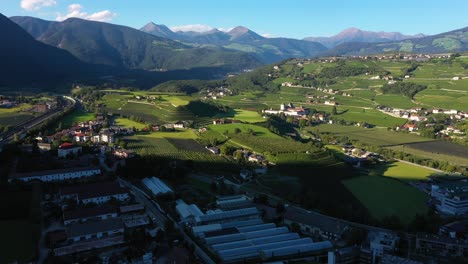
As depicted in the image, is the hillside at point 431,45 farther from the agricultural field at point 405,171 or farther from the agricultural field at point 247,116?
the agricultural field at point 405,171

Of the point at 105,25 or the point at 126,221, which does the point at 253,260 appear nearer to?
the point at 126,221

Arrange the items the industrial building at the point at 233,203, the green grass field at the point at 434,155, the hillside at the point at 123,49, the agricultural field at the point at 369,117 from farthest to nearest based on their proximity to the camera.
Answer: the hillside at the point at 123,49 < the agricultural field at the point at 369,117 < the green grass field at the point at 434,155 < the industrial building at the point at 233,203

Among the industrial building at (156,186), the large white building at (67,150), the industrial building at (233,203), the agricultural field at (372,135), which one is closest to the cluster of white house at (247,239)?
the industrial building at (233,203)

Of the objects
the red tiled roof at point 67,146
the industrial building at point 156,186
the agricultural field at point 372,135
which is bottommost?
the agricultural field at point 372,135

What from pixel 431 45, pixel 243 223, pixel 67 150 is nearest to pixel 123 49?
pixel 431 45

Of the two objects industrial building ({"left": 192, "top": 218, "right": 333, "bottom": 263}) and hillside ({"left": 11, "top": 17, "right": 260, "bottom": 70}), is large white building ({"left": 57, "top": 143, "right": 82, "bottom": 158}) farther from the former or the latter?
hillside ({"left": 11, "top": 17, "right": 260, "bottom": 70})

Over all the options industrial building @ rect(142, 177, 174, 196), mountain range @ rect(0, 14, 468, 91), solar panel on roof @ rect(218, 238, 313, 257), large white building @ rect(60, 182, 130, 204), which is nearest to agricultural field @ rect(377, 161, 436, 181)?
solar panel on roof @ rect(218, 238, 313, 257)
